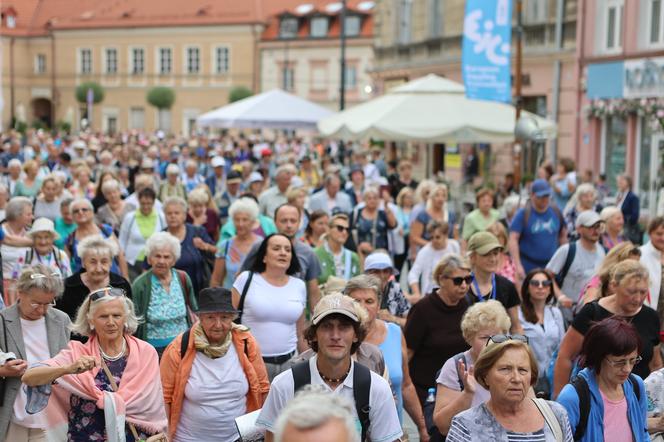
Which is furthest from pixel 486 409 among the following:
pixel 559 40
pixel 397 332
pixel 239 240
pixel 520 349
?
pixel 559 40

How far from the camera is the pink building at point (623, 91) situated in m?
20.4

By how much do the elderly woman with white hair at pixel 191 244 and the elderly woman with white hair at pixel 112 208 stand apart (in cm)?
199

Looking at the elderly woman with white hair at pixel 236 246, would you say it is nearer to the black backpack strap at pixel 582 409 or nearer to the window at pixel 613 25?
the black backpack strap at pixel 582 409

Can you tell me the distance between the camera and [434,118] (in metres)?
17.4

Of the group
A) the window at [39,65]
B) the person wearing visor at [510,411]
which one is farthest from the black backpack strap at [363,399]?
the window at [39,65]

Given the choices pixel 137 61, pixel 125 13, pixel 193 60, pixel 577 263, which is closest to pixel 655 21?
pixel 577 263

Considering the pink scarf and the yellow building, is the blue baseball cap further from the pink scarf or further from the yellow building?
the yellow building

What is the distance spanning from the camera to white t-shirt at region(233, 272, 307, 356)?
6.96 meters

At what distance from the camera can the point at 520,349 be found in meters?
4.73

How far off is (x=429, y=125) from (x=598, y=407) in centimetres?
1237

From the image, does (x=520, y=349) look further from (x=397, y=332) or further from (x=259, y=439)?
(x=397, y=332)

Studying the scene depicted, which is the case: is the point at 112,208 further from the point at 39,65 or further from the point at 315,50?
the point at 39,65

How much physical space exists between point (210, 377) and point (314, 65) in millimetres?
→ 65704

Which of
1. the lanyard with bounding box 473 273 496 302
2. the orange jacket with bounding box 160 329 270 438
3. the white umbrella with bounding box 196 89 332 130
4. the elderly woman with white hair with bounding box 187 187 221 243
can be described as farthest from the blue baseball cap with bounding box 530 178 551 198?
the white umbrella with bounding box 196 89 332 130
